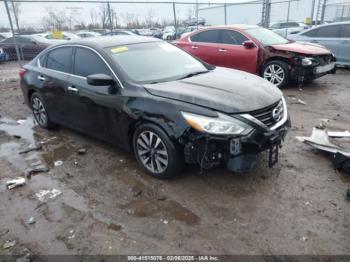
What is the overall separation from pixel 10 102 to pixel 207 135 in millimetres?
6475

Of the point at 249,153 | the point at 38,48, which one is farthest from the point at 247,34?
the point at 38,48

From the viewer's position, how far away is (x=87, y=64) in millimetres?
4227

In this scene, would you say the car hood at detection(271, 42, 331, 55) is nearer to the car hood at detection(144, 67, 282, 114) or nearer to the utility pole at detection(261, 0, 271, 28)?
the car hood at detection(144, 67, 282, 114)

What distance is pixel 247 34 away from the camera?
25.7ft

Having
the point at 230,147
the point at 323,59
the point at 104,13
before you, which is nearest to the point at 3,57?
the point at 104,13

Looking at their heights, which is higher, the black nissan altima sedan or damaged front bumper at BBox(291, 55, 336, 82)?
the black nissan altima sedan

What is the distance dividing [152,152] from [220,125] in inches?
38.0

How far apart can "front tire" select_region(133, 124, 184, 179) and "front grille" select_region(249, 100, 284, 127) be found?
0.92 meters

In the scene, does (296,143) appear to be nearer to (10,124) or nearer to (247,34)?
(247,34)

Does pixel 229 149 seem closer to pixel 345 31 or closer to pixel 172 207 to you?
pixel 172 207

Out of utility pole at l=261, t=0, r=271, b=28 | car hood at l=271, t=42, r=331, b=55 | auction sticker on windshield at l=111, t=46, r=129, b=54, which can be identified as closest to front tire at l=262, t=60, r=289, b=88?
car hood at l=271, t=42, r=331, b=55

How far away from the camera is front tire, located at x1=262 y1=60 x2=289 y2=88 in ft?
24.6

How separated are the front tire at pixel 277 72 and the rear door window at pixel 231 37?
941mm

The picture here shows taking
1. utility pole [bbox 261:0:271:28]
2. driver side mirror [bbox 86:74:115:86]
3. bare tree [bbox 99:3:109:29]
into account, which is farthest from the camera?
utility pole [bbox 261:0:271:28]
